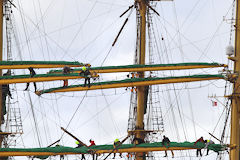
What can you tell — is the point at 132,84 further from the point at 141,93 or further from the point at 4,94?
the point at 4,94

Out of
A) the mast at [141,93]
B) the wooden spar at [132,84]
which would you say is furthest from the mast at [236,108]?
the mast at [141,93]

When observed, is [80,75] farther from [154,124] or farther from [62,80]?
[154,124]

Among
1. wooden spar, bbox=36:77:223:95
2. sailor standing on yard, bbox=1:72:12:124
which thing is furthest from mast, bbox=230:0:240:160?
sailor standing on yard, bbox=1:72:12:124

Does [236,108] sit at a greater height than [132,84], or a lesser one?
lesser

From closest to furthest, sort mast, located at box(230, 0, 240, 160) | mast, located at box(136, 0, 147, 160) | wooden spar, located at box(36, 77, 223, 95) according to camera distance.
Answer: mast, located at box(230, 0, 240, 160), wooden spar, located at box(36, 77, 223, 95), mast, located at box(136, 0, 147, 160)

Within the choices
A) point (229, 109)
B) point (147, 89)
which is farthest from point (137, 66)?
point (229, 109)

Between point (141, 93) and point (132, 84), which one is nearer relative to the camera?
point (132, 84)

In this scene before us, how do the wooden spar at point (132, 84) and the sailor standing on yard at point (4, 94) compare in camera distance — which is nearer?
the wooden spar at point (132, 84)

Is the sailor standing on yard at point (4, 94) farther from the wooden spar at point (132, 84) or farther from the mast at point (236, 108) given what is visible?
the mast at point (236, 108)

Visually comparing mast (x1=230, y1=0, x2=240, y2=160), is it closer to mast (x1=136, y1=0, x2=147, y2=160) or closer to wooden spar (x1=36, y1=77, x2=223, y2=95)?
wooden spar (x1=36, y1=77, x2=223, y2=95)

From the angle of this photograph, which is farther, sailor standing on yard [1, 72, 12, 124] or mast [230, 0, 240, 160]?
sailor standing on yard [1, 72, 12, 124]

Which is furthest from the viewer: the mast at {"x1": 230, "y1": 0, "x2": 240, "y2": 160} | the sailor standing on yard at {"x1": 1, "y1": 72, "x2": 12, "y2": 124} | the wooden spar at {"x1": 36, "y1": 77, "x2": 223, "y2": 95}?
the sailor standing on yard at {"x1": 1, "y1": 72, "x2": 12, "y2": 124}

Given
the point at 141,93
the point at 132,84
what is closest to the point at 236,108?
the point at 132,84

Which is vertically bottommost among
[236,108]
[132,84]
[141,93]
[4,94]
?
[236,108]
